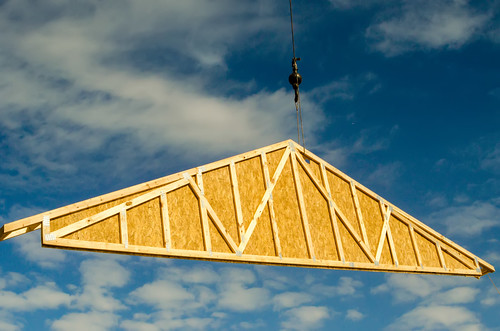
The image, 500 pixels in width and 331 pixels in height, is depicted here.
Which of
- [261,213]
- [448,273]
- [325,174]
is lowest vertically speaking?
[448,273]

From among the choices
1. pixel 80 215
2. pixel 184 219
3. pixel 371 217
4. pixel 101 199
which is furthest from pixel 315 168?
pixel 80 215

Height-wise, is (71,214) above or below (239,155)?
below

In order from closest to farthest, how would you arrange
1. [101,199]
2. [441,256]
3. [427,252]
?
[101,199] < [427,252] < [441,256]

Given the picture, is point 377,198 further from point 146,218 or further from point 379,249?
point 146,218

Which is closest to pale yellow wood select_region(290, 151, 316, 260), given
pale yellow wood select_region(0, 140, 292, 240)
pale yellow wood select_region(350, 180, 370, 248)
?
pale yellow wood select_region(0, 140, 292, 240)

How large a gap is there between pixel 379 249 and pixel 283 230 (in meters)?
3.51

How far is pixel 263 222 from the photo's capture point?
47.9 feet

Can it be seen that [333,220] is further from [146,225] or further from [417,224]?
[146,225]

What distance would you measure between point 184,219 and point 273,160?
3684mm

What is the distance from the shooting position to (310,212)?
15.8m

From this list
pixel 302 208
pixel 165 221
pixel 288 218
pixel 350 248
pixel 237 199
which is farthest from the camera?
pixel 350 248

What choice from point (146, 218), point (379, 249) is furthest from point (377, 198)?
point (146, 218)

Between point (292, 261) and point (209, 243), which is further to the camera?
point (292, 261)

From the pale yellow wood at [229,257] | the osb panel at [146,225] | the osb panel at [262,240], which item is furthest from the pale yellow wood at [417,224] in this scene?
the osb panel at [146,225]
